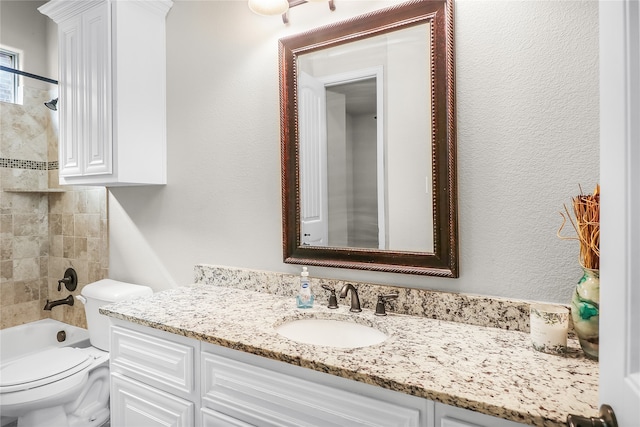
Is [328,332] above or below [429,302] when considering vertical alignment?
below

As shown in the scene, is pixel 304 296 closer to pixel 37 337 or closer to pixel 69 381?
pixel 69 381

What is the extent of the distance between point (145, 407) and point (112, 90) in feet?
4.82

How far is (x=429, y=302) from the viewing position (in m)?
1.38

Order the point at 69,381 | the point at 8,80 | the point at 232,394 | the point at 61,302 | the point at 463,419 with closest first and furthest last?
the point at 463,419, the point at 232,394, the point at 69,381, the point at 61,302, the point at 8,80

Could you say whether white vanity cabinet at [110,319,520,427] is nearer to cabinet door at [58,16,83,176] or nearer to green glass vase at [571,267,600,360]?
green glass vase at [571,267,600,360]

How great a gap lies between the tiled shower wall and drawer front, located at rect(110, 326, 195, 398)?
1.10 metres

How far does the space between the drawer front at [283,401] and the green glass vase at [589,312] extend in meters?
0.49

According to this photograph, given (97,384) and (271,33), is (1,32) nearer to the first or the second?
(271,33)

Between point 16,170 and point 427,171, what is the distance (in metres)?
2.83

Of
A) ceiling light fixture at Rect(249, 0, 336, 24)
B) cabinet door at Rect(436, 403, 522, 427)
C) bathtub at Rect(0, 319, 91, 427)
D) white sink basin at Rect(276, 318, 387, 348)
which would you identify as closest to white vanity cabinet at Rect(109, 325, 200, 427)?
white sink basin at Rect(276, 318, 387, 348)

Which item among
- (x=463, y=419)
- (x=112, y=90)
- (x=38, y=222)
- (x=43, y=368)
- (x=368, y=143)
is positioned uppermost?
(x=112, y=90)

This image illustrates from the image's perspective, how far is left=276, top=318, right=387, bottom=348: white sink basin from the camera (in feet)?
4.46

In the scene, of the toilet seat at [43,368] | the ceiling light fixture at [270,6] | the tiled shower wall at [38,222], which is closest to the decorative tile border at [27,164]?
the tiled shower wall at [38,222]

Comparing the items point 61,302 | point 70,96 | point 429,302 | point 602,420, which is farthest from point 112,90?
point 602,420
